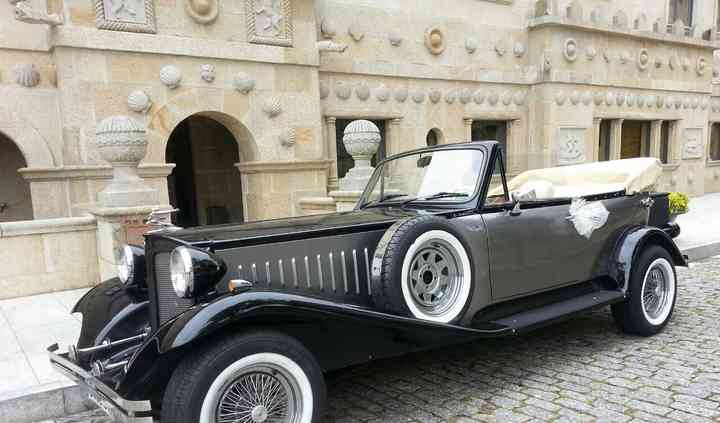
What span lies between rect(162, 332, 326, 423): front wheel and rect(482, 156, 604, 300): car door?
1.57m

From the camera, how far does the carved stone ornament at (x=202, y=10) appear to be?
784 centimetres

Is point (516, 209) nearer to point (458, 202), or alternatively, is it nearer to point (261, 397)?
point (458, 202)

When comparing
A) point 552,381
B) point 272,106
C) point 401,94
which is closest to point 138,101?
point 272,106

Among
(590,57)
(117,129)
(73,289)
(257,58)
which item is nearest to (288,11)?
(257,58)

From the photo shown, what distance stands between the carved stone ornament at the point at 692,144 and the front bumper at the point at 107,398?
17.5 metres

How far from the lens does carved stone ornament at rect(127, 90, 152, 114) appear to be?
7.43 metres

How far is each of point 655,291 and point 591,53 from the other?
1049cm

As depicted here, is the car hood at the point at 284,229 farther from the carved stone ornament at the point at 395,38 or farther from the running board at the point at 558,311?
the carved stone ornament at the point at 395,38

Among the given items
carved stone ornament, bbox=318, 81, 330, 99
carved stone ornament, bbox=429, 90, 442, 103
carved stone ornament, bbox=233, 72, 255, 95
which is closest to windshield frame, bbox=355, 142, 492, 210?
carved stone ornament, bbox=233, 72, 255, 95

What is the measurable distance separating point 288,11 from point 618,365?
7544 millimetres

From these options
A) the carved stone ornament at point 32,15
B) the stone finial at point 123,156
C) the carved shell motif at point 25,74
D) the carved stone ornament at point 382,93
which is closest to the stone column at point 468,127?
the carved stone ornament at point 382,93

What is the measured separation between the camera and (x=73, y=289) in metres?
6.16

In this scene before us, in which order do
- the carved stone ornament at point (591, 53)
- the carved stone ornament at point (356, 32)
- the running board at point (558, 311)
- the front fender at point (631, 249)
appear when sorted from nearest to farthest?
the running board at point (558, 311) → the front fender at point (631, 249) → the carved stone ornament at point (356, 32) → the carved stone ornament at point (591, 53)

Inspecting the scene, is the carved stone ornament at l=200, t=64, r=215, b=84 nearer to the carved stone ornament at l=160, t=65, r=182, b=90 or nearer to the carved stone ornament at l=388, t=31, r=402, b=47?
the carved stone ornament at l=160, t=65, r=182, b=90
